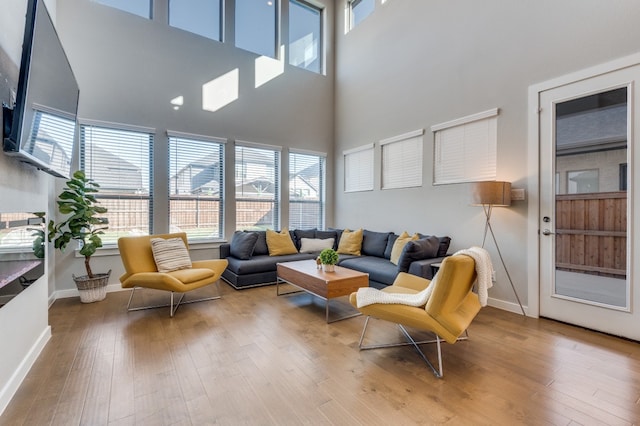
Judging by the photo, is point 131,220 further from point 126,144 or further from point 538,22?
point 538,22

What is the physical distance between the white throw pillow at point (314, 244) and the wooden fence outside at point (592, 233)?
3323mm

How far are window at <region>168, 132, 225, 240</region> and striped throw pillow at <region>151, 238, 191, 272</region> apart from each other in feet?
3.60

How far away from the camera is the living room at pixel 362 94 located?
9.61 feet

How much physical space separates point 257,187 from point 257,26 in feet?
10.2

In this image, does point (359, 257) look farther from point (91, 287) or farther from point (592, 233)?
point (91, 287)

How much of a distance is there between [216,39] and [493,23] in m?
4.35

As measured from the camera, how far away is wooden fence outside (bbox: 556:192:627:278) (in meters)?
2.76

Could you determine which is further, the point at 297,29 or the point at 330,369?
the point at 297,29

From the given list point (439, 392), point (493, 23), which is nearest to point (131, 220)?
point (439, 392)

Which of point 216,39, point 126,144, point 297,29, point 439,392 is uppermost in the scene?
point 297,29

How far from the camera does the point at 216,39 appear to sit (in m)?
5.30

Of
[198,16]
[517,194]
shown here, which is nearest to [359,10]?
[198,16]

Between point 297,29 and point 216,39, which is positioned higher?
point 297,29

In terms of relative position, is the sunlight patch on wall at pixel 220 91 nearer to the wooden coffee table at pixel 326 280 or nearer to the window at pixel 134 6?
the window at pixel 134 6
